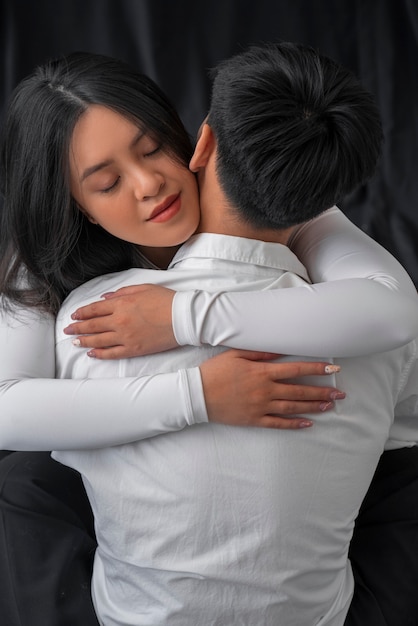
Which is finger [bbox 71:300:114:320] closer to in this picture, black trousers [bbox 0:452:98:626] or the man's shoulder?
the man's shoulder

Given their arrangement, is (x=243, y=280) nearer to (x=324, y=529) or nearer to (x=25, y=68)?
(x=324, y=529)

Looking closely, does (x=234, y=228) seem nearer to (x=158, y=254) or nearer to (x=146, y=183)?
(x=146, y=183)

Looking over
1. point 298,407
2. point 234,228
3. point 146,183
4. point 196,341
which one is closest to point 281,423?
Result: point 298,407

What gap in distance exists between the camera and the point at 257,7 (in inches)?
86.0

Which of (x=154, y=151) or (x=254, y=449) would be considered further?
(x=154, y=151)

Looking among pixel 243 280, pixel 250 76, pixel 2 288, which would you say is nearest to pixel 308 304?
pixel 243 280

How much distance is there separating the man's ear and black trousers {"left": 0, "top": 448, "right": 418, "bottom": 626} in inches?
19.7

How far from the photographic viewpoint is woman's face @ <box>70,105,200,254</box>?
114 centimetres

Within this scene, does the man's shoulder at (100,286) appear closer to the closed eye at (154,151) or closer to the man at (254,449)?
the man at (254,449)

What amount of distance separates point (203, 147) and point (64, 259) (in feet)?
0.95

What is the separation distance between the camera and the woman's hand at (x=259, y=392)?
3.31ft

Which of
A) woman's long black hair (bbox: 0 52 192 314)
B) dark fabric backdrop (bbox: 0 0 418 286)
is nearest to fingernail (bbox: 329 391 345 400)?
woman's long black hair (bbox: 0 52 192 314)

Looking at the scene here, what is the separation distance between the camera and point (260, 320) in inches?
40.2

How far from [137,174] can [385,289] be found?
33cm
